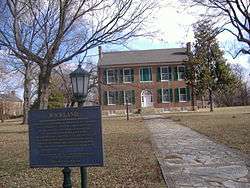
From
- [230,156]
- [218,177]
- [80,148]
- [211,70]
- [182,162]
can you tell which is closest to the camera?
[80,148]

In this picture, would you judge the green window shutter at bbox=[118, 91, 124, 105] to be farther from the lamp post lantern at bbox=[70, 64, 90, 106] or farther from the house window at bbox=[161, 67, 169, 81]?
the lamp post lantern at bbox=[70, 64, 90, 106]

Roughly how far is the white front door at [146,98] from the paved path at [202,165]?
146ft

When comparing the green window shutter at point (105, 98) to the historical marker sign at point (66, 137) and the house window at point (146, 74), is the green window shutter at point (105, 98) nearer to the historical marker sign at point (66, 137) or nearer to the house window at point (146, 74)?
the house window at point (146, 74)

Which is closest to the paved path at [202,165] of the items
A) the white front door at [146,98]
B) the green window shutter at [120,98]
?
the green window shutter at [120,98]

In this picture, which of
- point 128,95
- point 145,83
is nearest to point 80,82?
point 128,95

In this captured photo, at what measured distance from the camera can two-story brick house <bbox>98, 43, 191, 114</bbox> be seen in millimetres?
60938

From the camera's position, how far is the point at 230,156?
1321 cm

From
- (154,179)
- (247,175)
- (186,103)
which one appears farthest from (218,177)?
(186,103)

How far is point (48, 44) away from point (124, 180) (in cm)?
1597

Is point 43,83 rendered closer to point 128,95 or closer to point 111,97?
point 111,97

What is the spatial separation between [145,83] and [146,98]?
1831 millimetres

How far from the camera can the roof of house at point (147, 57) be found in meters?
61.9

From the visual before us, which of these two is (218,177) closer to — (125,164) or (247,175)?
(247,175)

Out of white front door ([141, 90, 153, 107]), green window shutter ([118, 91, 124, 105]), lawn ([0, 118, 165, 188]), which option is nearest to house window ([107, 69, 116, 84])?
green window shutter ([118, 91, 124, 105])
